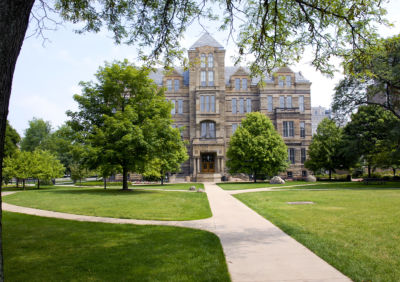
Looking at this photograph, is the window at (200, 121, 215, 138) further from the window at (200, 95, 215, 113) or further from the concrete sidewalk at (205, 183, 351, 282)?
the concrete sidewalk at (205, 183, 351, 282)

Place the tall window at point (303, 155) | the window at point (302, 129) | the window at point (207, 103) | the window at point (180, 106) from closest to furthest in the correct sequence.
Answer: the window at point (207, 103)
the tall window at point (303, 155)
the window at point (302, 129)
the window at point (180, 106)

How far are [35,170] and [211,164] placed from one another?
27.3 m

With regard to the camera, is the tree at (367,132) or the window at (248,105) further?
the window at (248,105)

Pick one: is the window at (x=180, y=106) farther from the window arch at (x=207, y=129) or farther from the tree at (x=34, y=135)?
the tree at (x=34, y=135)

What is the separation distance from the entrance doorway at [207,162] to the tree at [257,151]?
911 centimetres

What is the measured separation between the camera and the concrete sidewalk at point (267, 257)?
473cm

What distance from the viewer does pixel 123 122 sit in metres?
21.6

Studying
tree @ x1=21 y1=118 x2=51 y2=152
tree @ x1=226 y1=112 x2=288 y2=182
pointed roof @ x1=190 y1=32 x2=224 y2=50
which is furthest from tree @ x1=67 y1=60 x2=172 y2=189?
tree @ x1=21 y1=118 x2=51 y2=152

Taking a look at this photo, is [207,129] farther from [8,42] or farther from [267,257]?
[8,42]

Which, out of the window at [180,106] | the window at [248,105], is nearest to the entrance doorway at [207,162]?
the window at [180,106]

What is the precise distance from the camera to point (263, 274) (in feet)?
15.7

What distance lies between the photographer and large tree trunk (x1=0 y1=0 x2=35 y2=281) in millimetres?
3189

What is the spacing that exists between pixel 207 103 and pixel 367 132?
78.1 feet

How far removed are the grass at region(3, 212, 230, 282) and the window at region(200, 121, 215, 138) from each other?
1563 inches
